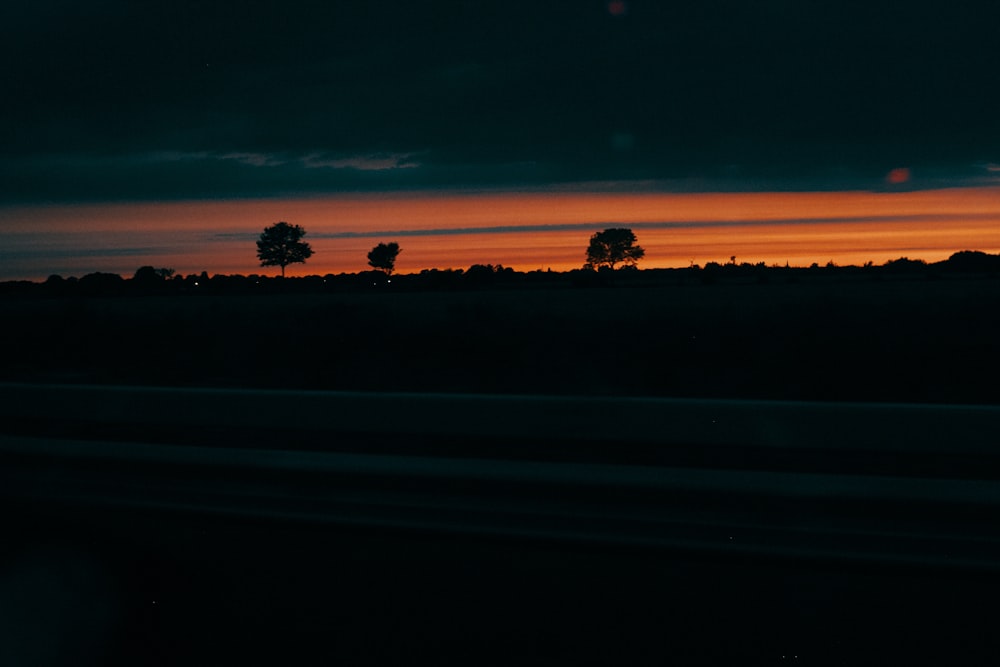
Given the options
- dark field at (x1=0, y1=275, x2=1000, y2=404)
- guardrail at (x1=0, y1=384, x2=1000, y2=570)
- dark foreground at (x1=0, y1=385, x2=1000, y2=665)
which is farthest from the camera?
dark field at (x1=0, y1=275, x2=1000, y2=404)

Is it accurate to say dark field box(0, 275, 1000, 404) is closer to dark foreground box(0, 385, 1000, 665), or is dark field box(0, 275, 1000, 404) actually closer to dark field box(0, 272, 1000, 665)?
dark field box(0, 272, 1000, 665)

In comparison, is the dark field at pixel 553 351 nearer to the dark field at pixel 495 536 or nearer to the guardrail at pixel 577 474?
the dark field at pixel 495 536

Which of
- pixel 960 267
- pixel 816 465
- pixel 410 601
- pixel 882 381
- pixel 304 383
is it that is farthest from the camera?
pixel 960 267

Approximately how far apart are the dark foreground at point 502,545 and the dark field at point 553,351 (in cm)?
424

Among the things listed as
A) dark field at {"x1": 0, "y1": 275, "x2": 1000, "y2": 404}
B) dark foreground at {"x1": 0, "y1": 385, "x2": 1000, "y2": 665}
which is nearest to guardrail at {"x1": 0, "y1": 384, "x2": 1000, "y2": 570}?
dark foreground at {"x1": 0, "y1": 385, "x2": 1000, "y2": 665}

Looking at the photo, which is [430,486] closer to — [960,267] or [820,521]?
[820,521]

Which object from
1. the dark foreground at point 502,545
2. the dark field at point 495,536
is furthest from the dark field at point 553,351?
the dark foreground at point 502,545

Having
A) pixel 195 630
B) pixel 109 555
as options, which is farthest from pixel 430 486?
pixel 109 555

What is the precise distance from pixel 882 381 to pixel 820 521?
598cm

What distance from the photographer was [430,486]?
17.1ft

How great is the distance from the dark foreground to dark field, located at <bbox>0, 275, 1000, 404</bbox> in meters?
4.24

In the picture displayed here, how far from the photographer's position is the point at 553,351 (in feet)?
41.2

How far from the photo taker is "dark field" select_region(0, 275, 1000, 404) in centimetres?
1025

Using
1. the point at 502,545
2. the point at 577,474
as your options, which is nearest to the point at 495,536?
the point at 502,545
